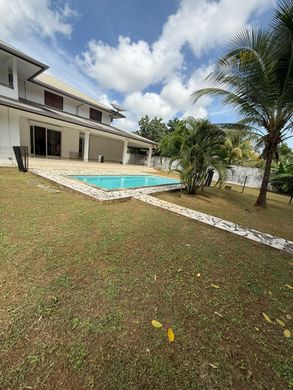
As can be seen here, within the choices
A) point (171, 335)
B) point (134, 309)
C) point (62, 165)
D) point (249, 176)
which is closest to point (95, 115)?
point (62, 165)

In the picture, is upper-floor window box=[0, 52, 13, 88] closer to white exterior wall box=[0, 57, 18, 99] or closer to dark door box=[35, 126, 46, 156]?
white exterior wall box=[0, 57, 18, 99]

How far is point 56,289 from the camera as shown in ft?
7.60

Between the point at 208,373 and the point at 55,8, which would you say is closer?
the point at 208,373

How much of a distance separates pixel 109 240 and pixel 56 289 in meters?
1.50

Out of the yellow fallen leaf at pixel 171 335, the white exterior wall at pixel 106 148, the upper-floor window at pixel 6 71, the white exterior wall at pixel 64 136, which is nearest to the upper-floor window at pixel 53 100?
the white exterior wall at pixel 64 136

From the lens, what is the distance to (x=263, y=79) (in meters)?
6.80

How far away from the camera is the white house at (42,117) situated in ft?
36.8

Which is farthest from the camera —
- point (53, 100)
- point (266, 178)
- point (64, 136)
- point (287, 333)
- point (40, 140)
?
point (64, 136)

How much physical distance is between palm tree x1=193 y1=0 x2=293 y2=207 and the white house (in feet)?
33.7

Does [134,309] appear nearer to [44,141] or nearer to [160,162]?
[44,141]

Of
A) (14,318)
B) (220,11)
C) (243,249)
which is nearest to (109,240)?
(14,318)

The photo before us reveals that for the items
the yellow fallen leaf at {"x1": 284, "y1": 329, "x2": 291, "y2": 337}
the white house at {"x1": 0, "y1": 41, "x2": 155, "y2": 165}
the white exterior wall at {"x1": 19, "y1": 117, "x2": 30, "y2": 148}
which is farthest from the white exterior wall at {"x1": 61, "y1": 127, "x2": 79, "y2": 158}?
the yellow fallen leaf at {"x1": 284, "y1": 329, "x2": 291, "y2": 337}

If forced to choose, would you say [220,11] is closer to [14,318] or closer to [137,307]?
[137,307]

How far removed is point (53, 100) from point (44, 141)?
156 inches
